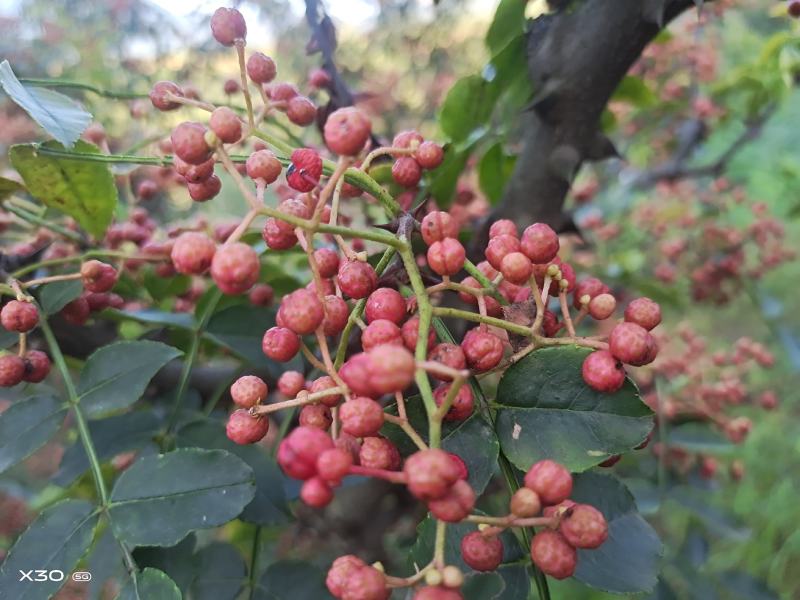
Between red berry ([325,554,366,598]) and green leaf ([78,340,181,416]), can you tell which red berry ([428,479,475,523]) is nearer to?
red berry ([325,554,366,598])

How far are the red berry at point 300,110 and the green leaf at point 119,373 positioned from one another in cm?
28

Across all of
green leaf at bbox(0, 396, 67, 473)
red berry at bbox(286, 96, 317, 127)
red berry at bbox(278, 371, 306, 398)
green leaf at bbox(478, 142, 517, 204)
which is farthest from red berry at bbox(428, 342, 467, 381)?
green leaf at bbox(478, 142, 517, 204)

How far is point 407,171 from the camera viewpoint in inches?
26.5

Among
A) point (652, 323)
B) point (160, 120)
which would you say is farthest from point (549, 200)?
point (160, 120)

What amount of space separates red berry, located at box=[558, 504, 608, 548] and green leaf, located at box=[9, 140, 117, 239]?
0.64 metres

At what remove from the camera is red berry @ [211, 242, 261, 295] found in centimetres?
44

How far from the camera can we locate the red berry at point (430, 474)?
407 millimetres

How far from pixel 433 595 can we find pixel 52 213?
2.73ft

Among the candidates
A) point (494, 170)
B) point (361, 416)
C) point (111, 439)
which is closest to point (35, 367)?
point (111, 439)

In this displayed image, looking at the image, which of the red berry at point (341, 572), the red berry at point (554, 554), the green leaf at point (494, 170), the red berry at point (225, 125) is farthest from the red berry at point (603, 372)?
the green leaf at point (494, 170)

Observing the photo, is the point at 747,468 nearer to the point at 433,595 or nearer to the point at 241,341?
the point at 241,341

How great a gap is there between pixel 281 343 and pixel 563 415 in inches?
9.4

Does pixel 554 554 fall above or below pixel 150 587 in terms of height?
above

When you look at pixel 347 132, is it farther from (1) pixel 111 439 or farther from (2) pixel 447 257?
(1) pixel 111 439
